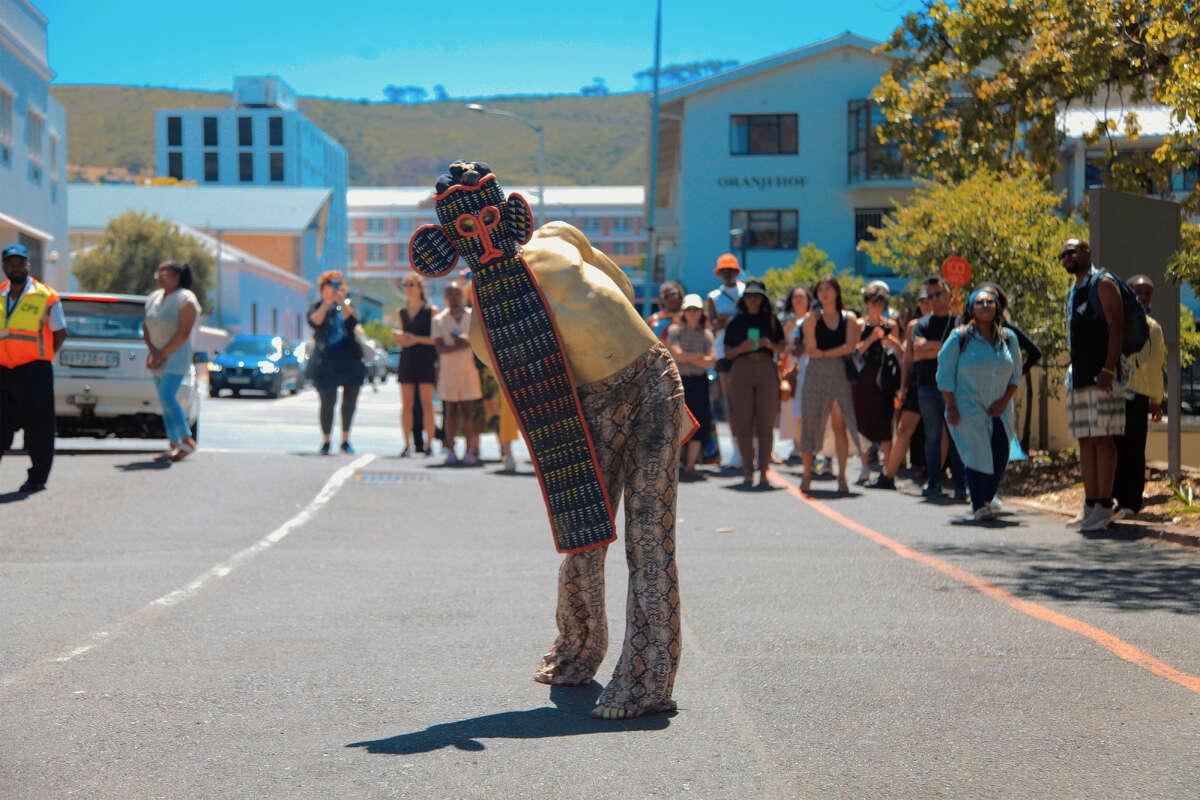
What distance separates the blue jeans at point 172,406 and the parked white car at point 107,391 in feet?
3.36

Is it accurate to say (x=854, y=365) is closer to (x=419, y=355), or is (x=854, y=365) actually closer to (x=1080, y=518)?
(x=1080, y=518)

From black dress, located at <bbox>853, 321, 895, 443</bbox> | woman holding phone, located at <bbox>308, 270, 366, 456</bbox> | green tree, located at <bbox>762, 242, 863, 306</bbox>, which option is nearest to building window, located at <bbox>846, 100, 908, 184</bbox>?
green tree, located at <bbox>762, 242, 863, 306</bbox>

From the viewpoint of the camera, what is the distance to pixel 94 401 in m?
16.7

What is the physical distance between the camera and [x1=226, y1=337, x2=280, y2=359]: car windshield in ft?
148

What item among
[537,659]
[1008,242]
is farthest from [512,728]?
[1008,242]

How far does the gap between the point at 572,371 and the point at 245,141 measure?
140911 mm

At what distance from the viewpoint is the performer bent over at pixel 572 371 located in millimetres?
5426

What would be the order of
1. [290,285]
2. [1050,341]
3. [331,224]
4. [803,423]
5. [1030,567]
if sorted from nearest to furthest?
[1030,567]
[803,423]
[1050,341]
[290,285]
[331,224]

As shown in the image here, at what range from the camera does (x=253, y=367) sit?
142ft

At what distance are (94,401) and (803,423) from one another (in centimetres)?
749

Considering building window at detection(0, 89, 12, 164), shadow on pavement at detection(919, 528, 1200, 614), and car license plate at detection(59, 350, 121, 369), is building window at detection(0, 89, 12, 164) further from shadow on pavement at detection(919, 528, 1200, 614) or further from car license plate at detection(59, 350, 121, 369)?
shadow on pavement at detection(919, 528, 1200, 614)

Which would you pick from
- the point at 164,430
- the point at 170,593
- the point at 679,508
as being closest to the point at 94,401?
the point at 164,430

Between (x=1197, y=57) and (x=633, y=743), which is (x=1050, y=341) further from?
(x=633, y=743)

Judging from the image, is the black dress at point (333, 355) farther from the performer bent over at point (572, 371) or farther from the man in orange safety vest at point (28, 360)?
the performer bent over at point (572, 371)
